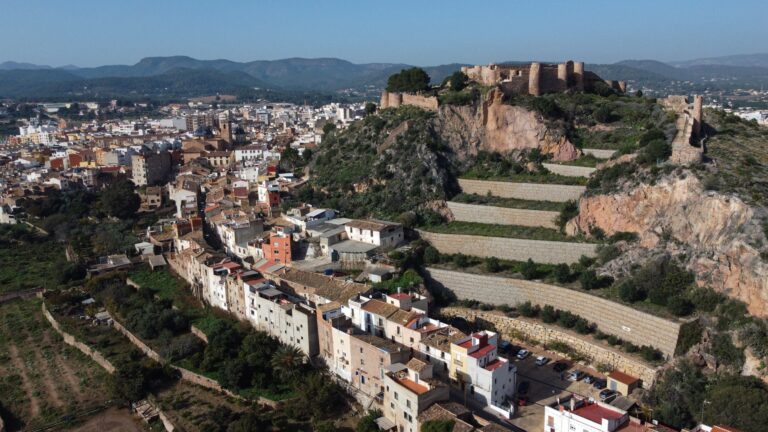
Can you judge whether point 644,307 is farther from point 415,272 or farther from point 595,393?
point 415,272

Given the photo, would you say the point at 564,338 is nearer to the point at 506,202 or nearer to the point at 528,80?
the point at 506,202

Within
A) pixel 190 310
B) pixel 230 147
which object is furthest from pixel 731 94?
pixel 190 310

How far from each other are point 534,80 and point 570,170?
8020 mm

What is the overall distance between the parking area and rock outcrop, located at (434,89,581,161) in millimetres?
14705

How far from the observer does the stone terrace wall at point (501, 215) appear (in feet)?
99.1

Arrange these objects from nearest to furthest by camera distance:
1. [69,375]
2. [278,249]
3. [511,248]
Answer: [69,375], [511,248], [278,249]

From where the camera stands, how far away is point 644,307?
931 inches

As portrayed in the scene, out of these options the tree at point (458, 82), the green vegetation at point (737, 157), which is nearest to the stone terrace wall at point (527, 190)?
the green vegetation at point (737, 157)

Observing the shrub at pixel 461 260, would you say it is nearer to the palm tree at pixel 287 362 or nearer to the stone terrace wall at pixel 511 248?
the stone terrace wall at pixel 511 248

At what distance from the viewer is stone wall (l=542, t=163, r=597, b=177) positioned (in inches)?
1287

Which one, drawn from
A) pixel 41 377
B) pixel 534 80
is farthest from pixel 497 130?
pixel 41 377

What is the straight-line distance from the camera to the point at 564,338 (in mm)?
24312

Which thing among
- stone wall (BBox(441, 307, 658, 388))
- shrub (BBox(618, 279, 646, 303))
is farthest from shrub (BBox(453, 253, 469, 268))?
shrub (BBox(618, 279, 646, 303))

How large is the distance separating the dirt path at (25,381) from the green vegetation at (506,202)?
819 inches
